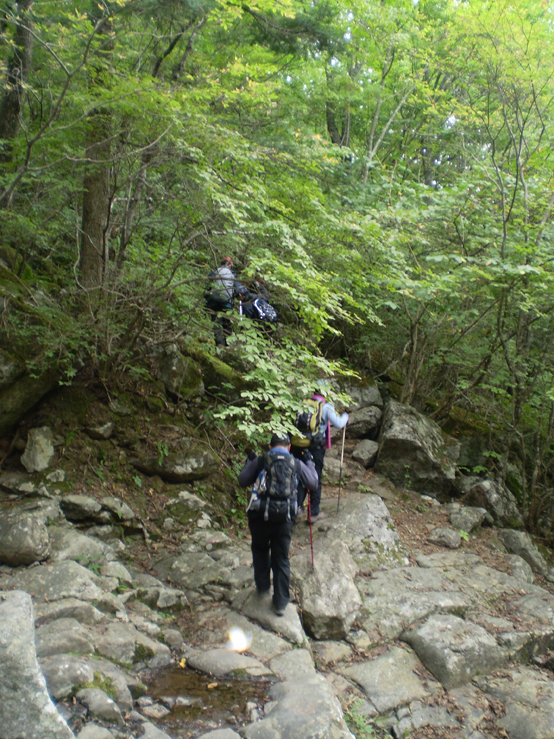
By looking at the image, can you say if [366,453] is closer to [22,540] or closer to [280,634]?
[280,634]

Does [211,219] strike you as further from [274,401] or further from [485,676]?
[485,676]

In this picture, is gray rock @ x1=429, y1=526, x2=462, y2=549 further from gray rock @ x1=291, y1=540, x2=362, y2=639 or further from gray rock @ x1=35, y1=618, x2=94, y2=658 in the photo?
gray rock @ x1=35, y1=618, x2=94, y2=658

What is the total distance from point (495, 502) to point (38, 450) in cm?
857

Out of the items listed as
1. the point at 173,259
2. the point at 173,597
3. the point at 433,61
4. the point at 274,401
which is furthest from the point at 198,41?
the point at 173,597

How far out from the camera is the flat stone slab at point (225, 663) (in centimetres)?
395

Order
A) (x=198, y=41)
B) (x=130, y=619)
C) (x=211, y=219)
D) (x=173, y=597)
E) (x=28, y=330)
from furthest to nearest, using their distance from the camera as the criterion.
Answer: (x=198, y=41), (x=211, y=219), (x=28, y=330), (x=173, y=597), (x=130, y=619)

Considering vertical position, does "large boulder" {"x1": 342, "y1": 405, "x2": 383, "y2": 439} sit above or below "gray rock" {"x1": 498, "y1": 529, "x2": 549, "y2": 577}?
above

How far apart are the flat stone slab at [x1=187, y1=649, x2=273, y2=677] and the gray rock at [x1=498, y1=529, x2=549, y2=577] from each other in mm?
6446

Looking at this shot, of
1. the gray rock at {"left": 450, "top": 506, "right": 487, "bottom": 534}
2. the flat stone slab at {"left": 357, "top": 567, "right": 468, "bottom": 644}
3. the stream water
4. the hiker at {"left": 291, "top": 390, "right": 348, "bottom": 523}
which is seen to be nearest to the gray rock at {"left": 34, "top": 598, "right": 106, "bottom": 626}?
the stream water

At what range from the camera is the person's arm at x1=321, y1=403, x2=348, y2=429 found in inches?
253

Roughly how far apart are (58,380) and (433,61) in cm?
1061

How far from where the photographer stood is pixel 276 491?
183 inches

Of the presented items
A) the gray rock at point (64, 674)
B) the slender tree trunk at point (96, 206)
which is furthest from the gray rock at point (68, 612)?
the slender tree trunk at point (96, 206)

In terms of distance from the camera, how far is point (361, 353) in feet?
39.9
